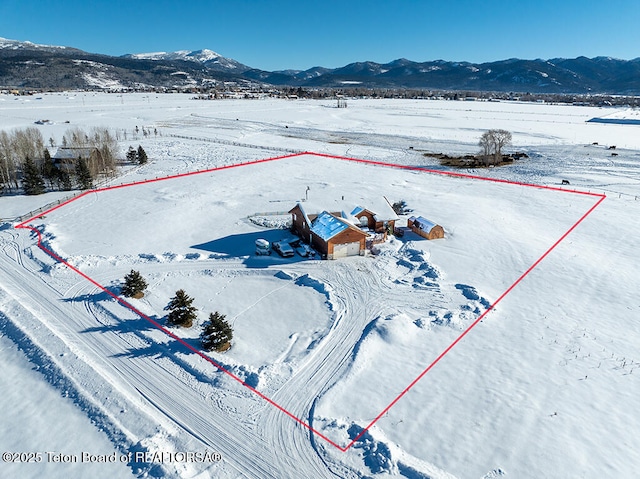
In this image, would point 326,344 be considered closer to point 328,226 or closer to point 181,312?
point 181,312

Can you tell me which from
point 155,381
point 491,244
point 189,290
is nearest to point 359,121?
point 491,244

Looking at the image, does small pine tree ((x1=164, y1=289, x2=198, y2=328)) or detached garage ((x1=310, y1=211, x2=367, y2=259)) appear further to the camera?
detached garage ((x1=310, y1=211, x2=367, y2=259))

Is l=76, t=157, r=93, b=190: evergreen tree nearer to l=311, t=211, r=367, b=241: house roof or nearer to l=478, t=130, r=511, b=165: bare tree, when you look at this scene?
l=311, t=211, r=367, b=241: house roof

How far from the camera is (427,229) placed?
33406 mm

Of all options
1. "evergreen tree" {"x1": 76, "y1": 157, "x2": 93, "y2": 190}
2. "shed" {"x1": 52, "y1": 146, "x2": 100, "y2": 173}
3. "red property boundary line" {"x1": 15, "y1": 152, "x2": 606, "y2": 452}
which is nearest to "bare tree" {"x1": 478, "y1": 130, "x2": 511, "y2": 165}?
"red property boundary line" {"x1": 15, "y1": 152, "x2": 606, "y2": 452}

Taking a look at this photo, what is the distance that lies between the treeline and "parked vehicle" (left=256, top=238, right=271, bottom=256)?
28.3 m

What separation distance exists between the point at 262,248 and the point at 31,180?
103 ft

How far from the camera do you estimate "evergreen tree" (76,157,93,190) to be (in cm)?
4609

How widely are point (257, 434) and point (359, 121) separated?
4319 inches

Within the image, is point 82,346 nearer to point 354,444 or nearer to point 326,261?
point 354,444

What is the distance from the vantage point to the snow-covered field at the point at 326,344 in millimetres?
14641

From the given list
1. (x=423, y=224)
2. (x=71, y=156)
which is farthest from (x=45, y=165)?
(x=423, y=224)

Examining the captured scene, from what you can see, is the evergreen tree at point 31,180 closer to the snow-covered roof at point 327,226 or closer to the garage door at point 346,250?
the snow-covered roof at point 327,226

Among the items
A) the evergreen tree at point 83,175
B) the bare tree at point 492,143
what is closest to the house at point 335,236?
the evergreen tree at point 83,175
